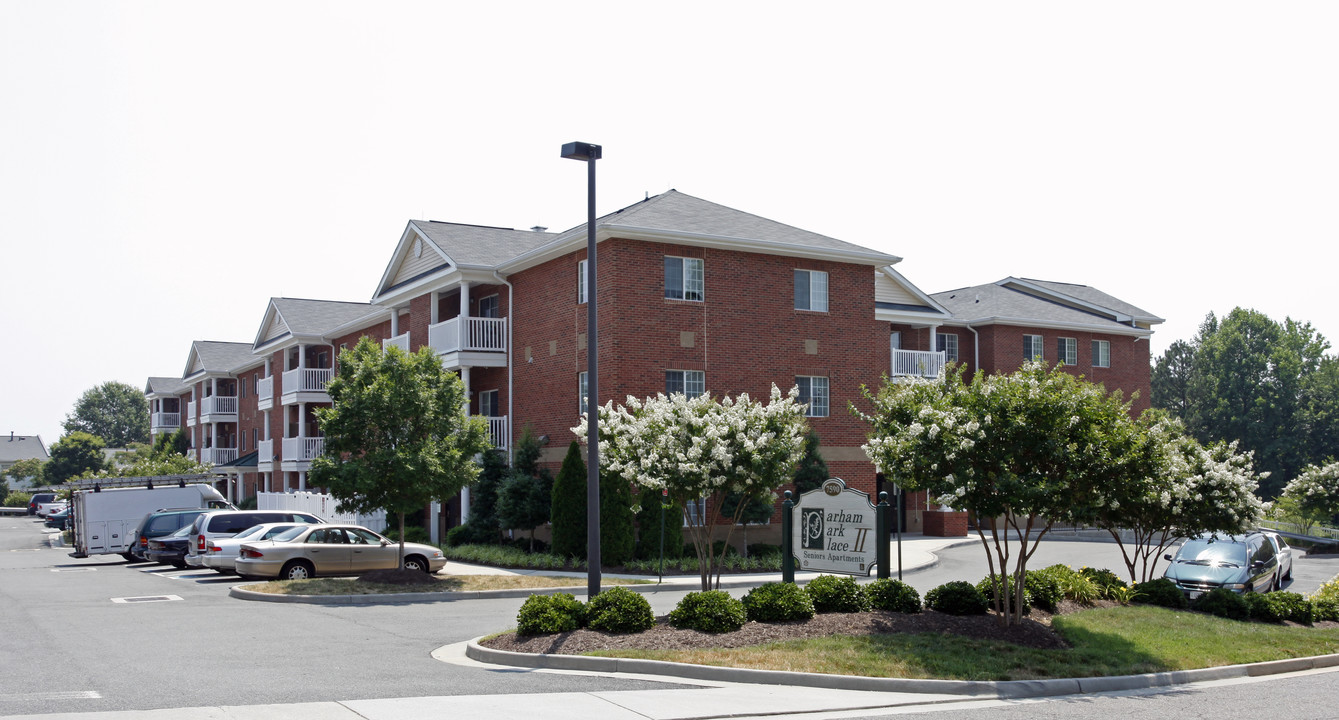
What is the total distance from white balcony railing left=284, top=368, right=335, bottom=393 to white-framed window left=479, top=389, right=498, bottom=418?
14.3 metres

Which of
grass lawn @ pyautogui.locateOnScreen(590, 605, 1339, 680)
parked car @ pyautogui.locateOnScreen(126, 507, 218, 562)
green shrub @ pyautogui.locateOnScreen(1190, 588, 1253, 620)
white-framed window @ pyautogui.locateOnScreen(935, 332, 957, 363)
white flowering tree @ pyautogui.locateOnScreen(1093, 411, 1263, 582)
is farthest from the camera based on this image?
white-framed window @ pyautogui.locateOnScreen(935, 332, 957, 363)

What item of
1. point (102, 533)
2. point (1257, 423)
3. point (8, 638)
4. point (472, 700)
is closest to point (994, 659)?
point (472, 700)

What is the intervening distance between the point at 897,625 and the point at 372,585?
11.5m

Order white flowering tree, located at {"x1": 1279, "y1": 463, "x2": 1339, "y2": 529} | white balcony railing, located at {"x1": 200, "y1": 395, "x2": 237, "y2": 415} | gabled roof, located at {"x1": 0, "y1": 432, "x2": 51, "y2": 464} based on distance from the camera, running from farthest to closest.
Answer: gabled roof, located at {"x1": 0, "y1": 432, "x2": 51, "y2": 464}
white balcony railing, located at {"x1": 200, "y1": 395, "x2": 237, "y2": 415}
white flowering tree, located at {"x1": 1279, "y1": 463, "x2": 1339, "y2": 529}

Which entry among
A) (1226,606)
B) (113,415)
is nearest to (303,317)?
(1226,606)

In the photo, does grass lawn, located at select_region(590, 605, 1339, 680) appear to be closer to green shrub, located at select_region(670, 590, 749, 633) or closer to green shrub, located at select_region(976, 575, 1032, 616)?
green shrub, located at select_region(976, 575, 1032, 616)

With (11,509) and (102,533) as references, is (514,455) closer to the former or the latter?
(102,533)

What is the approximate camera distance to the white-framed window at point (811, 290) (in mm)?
31031

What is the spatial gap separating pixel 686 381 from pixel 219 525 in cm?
1248

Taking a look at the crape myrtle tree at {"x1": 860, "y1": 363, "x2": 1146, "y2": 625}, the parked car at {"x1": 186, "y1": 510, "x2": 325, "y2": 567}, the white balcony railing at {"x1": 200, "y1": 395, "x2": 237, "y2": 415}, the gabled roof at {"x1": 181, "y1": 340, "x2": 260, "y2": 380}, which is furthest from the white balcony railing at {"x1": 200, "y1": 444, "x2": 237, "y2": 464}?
the crape myrtle tree at {"x1": 860, "y1": 363, "x2": 1146, "y2": 625}

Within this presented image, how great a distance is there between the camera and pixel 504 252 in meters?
35.4

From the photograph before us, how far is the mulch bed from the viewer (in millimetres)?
13406

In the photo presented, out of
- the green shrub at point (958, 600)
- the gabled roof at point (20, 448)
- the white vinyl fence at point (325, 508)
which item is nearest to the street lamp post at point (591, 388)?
the green shrub at point (958, 600)

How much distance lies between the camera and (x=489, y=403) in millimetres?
34688
